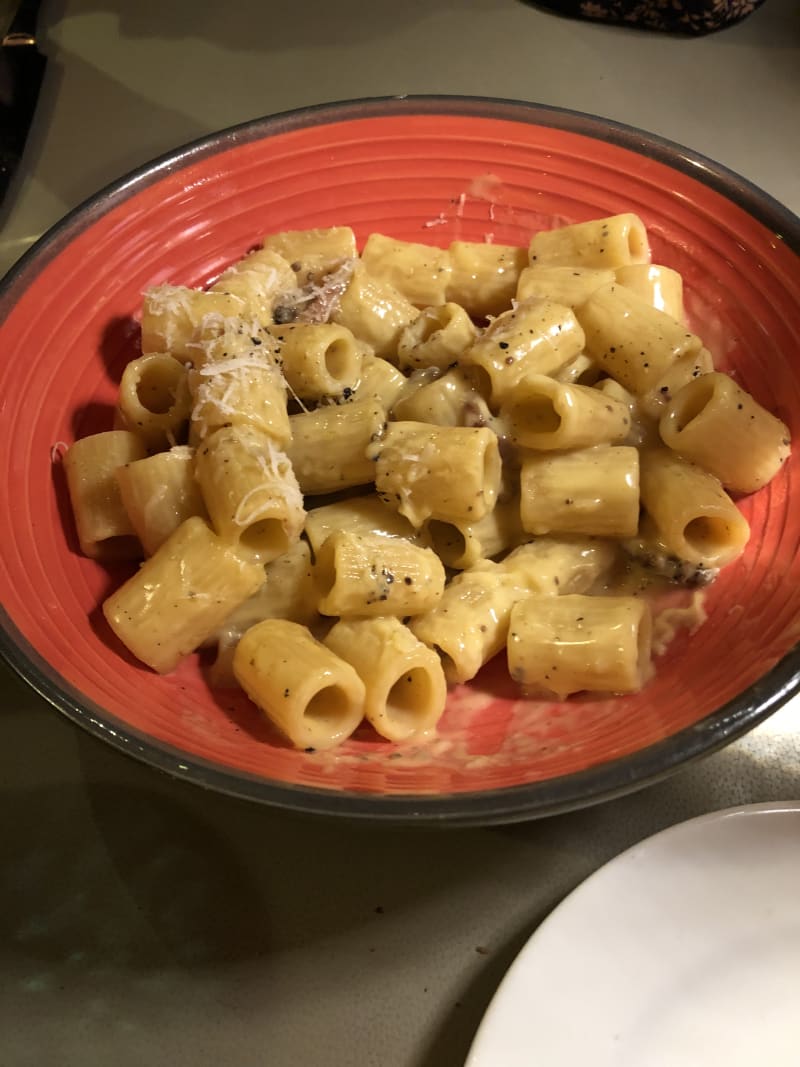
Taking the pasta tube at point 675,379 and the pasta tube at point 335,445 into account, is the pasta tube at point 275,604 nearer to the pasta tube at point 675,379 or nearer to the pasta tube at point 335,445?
the pasta tube at point 335,445

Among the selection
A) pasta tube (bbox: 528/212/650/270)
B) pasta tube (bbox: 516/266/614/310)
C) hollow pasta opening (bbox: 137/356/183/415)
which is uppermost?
pasta tube (bbox: 528/212/650/270)

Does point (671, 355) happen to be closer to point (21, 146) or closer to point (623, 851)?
point (623, 851)

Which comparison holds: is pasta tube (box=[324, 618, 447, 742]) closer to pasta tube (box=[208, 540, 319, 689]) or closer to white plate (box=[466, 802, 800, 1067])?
pasta tube (box=[208, 540, 319, 689])

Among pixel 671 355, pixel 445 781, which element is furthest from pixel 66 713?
pixel 671 355

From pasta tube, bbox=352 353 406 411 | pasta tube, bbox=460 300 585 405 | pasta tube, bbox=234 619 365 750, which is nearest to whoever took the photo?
pasta tube, bbox=234 619 365 750

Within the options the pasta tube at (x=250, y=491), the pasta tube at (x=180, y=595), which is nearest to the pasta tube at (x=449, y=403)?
the pasta tube at (x=250, y=491)

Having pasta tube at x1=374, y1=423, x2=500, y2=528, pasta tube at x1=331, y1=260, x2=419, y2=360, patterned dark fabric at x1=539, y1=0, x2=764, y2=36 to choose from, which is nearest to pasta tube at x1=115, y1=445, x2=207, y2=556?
pasta tube at x1=374, y1=423, x2=500, y2=528
